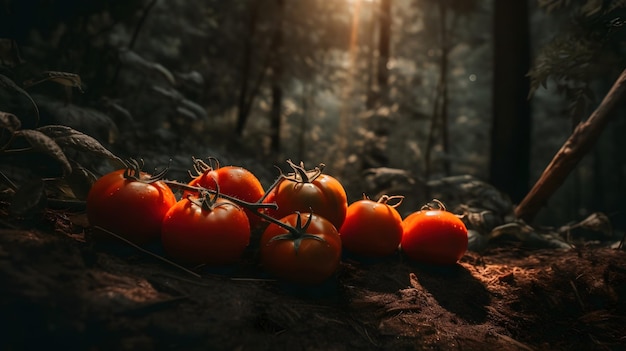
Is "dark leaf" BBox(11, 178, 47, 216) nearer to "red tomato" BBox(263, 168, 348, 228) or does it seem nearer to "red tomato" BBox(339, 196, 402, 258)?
"red tomato" BBox(263, 168, 348, 228)

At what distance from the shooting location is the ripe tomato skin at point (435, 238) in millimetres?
2072

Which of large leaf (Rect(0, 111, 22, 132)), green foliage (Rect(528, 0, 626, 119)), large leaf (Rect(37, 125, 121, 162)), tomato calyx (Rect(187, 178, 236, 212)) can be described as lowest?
tomato calyx (Rect(187, 178, 236, 212))

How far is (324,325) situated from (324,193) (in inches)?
28.4

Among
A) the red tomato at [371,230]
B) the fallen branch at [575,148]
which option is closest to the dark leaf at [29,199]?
the red tomato at [371,230]

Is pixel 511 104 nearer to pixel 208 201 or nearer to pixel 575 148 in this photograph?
pixel 575 148

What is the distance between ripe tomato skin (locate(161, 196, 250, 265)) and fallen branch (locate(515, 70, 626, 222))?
2525mm

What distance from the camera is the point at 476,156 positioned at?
805 inches

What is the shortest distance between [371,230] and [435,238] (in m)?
0.35

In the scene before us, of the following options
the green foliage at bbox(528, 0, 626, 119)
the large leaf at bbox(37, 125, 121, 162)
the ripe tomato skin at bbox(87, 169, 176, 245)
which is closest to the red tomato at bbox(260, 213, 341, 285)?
the ripe tomato skin at bbox(87, 169, 176, 245)

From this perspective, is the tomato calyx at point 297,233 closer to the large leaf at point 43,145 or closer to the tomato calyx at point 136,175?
the tomato calyx at point 136,175

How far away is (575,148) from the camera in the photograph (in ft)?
9.52

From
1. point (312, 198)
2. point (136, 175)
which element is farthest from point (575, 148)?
point (136, 175)

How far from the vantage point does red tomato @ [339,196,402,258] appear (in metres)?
2.03

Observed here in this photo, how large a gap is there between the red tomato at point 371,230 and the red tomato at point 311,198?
80 mm
